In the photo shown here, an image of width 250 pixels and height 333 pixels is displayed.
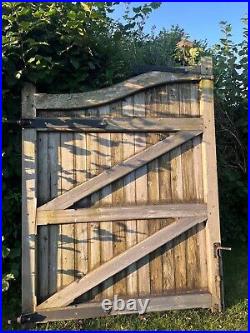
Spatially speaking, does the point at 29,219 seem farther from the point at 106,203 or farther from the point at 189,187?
the point at 189,187

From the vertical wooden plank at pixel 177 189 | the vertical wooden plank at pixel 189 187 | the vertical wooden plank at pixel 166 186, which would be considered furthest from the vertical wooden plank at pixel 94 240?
the vertical wooden plank at pixel 189 187

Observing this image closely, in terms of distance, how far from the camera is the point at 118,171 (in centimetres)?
321

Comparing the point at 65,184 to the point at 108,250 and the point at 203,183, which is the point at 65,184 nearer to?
the point at 108,250

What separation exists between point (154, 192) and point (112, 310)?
114 centimetres

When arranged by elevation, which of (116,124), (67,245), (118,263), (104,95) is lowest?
(118,263)

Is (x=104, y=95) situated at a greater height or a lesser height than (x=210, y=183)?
greater

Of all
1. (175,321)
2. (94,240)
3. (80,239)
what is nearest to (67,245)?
(80,239)

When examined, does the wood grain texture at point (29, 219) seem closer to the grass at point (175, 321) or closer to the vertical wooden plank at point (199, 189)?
the grass at point (175, 321)

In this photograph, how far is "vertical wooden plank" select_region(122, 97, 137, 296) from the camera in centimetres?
322

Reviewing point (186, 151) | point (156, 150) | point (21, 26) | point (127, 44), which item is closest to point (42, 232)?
point (156, 150)

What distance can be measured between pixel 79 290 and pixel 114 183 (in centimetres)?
101

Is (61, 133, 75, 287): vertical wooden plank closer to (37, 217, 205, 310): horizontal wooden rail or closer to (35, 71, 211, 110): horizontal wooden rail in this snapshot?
(37, 217, 205, 310): horizontal wooden rail

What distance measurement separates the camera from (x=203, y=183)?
338 centimetres

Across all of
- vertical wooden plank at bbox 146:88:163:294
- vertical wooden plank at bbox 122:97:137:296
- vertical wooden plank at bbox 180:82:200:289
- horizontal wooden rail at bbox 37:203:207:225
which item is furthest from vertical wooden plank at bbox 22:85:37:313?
vertical wooden plank at bbox 180:82:200:289
